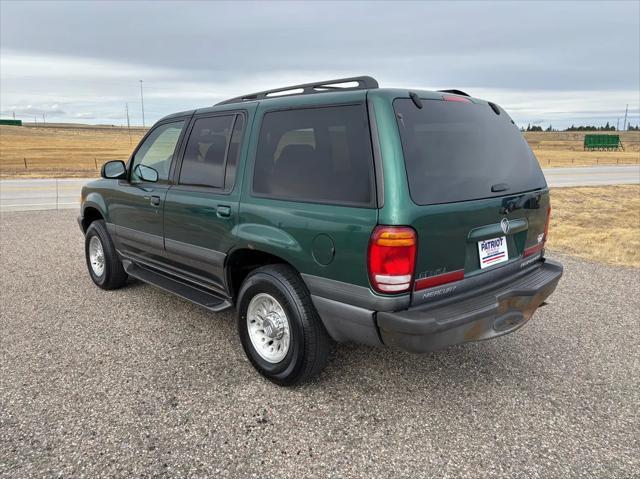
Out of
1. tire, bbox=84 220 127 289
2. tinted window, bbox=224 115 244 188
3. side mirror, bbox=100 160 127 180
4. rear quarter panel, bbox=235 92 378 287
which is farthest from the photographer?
tire, bbox=84 220 127 289

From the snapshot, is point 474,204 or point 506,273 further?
point 506,273

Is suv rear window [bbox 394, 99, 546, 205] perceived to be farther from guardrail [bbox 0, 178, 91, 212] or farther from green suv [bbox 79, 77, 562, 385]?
guardrail [bbox 0, 178, 91, 212]

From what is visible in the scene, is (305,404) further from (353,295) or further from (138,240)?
(138,240)

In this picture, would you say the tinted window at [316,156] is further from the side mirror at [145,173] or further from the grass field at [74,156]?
the grass field at [74,156]

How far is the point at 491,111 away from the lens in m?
3.38

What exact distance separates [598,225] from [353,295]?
8.60 meters

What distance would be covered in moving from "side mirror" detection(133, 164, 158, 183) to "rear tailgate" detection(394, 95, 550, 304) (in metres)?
2.50

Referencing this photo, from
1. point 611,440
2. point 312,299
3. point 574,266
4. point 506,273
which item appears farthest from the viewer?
point 574,266

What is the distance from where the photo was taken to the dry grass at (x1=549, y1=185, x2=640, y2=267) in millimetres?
7340

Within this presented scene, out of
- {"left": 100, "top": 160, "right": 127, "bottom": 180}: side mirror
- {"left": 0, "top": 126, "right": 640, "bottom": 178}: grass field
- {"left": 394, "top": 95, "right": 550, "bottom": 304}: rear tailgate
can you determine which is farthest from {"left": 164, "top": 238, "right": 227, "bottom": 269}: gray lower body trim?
{"left": 0, "top": 126, "right": 640, "bottom": 178}: grass field

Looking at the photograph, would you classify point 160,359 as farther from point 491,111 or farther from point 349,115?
point 491,111

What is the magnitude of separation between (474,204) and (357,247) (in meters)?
0.77

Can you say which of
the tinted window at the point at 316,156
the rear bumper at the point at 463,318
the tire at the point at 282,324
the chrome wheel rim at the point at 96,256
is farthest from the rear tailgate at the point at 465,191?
the chrome wheel rim at the point at 96,256

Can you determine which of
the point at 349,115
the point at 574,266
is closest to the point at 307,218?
the point at 349,115
